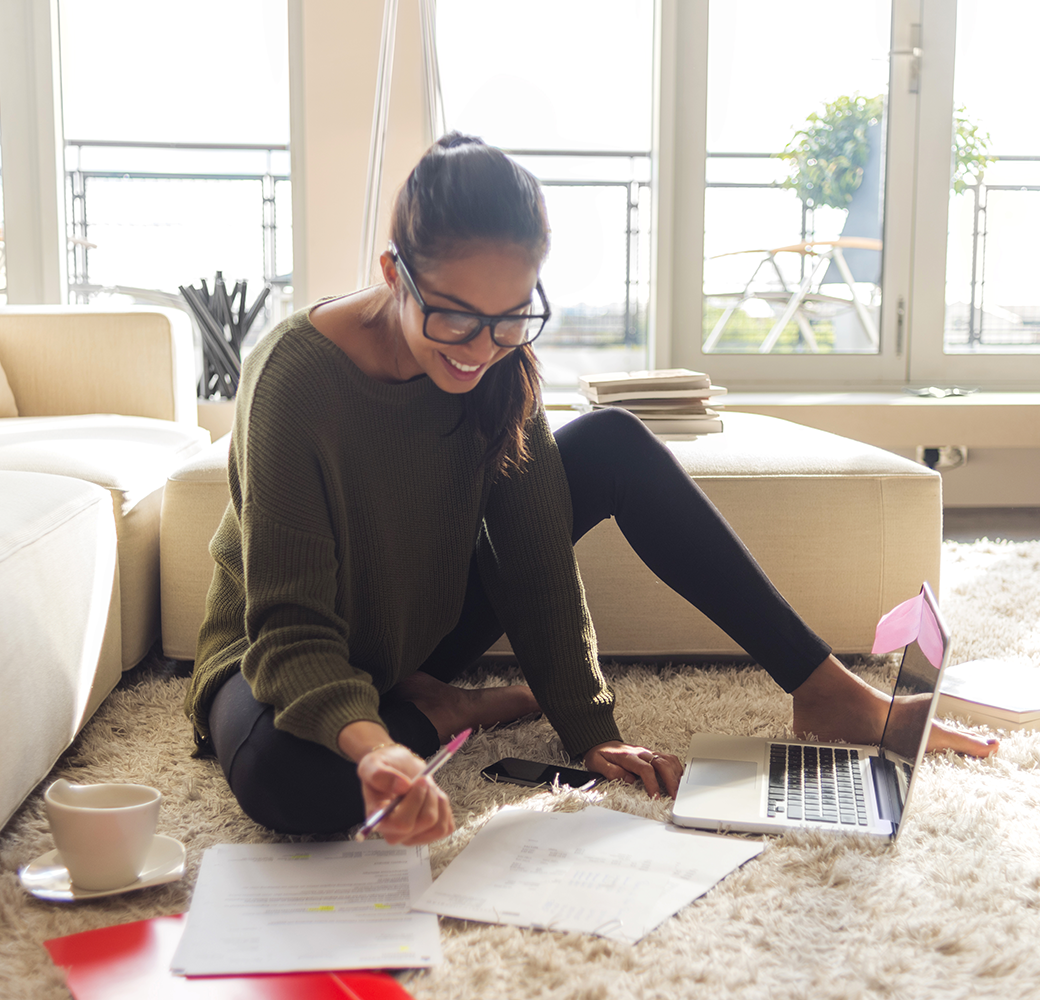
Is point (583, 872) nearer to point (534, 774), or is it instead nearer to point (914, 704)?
point (534, 774)

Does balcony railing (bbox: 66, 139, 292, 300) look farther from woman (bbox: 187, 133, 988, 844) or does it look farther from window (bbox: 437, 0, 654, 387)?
woman (bbox: 187, 133, 988, 844)

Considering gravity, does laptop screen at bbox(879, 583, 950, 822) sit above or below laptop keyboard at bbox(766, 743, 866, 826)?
above

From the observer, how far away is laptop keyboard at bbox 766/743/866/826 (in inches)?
43.8

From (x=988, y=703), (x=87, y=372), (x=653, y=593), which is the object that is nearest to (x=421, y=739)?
(x=653, y=593)

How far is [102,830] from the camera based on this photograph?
93 centimetres

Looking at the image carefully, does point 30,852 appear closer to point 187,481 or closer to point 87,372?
Result: point 187,481

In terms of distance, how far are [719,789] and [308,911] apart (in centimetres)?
49

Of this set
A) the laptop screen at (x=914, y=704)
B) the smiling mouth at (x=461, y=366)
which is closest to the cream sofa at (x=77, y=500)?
the smiling mouth at (x=461, y=366)

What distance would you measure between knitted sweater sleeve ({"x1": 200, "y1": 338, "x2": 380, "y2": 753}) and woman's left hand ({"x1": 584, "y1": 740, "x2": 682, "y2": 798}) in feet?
1.22

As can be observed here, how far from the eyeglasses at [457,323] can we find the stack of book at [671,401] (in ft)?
3.37

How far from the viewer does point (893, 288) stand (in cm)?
351

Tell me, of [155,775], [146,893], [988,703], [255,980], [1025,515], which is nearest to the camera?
[255,980]

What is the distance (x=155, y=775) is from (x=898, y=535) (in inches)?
44.8

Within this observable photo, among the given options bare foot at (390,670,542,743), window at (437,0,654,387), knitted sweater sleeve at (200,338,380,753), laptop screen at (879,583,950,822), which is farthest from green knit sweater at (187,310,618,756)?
window at (437,0,654,387)
